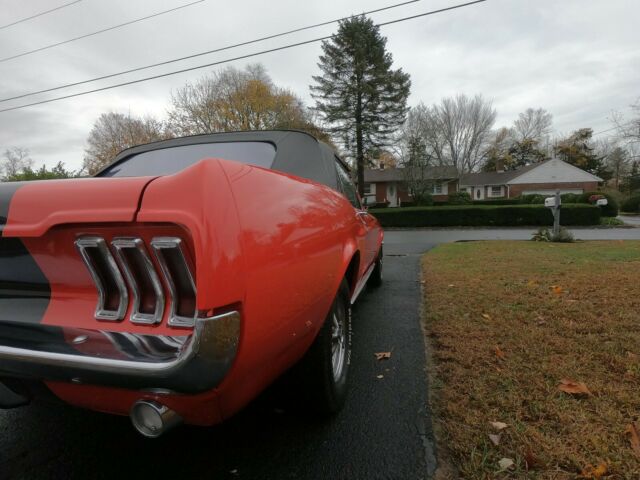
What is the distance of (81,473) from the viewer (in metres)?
1.67

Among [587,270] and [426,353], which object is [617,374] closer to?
[426,353]

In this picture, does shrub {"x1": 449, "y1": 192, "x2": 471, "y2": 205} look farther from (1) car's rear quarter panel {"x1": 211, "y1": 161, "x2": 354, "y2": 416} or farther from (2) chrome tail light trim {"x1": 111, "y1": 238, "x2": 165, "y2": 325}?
Result: (2) chrome tail light trim {"x1": 111, "y1": 238, "x2": 165, "y2": 325}

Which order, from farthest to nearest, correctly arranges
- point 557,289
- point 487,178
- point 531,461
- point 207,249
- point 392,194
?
point 487,178 → point 392,194 → point 557,289 → point 531,461 → point 207,249

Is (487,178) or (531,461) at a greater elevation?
(487,178)

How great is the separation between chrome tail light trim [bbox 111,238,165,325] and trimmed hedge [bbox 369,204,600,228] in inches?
897

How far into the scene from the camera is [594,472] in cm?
156

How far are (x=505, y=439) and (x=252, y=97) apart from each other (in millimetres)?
31927

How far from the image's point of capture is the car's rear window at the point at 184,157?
90.5 inches

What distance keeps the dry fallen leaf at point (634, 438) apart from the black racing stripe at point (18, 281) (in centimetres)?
252

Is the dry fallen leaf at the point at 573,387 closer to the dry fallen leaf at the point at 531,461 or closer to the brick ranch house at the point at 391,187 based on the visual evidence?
the dry fallen leaf at the point at 531,461

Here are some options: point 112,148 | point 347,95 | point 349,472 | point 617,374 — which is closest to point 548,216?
point 347,95

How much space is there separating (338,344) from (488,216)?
22.0 meters

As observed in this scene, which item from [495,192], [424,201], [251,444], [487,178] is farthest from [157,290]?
[487,178]

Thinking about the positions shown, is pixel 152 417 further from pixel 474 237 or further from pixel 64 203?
pixel 474 237
